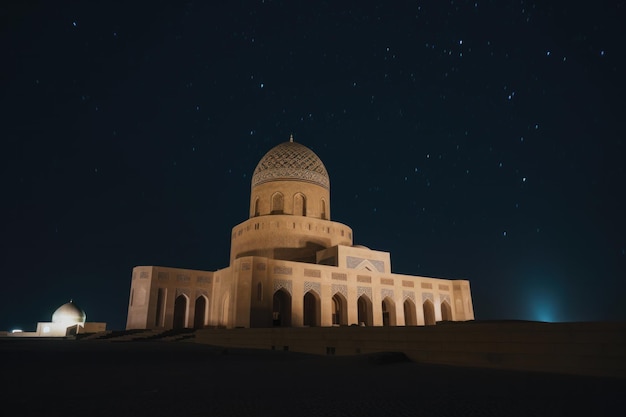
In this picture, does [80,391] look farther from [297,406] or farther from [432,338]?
[432,338]

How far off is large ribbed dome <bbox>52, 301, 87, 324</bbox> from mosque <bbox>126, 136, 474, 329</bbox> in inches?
425

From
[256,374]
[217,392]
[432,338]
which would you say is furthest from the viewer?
[432,338]

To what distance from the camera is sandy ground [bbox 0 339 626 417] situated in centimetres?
317

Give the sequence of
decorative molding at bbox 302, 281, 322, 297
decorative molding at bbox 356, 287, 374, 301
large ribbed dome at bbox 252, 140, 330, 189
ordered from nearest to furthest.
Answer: decorative molding at bbox 302, 281, 322, 297 → decorative molding at bbox 356, 287, 374, 301 → large ribbed dome at bbox 252, 140, 330, 189

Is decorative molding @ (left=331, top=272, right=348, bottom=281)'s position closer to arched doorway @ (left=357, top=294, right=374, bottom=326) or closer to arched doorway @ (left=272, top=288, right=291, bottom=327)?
arched doorway @ (left=357, top=294, right=374, bottom=326)

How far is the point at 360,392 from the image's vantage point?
4.00 meters

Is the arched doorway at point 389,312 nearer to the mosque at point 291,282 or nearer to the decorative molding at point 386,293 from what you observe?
the mosque at point 291,282

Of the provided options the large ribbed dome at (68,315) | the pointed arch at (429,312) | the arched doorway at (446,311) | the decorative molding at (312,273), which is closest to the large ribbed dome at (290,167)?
the decorative molding at (312,273)

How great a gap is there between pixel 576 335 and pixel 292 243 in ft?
64.5

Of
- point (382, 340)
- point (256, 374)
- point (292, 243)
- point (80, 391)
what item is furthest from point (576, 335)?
point (292, 243)

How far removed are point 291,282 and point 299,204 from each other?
8215 millimetres

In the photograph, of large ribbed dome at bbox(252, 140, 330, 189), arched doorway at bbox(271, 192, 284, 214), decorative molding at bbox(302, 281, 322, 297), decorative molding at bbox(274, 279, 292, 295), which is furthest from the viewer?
large ribbed dome at bbox(252, 140, 330, 189)

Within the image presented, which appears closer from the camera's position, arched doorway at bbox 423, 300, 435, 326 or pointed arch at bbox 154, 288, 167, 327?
pointed arch at bbox 154, 288, 167, 327

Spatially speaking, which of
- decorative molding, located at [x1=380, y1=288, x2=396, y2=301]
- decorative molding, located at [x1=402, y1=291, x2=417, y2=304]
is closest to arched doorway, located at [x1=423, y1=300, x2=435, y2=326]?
decorative molding, located at [x1=402, y1=291, x2=417, y2=304]
